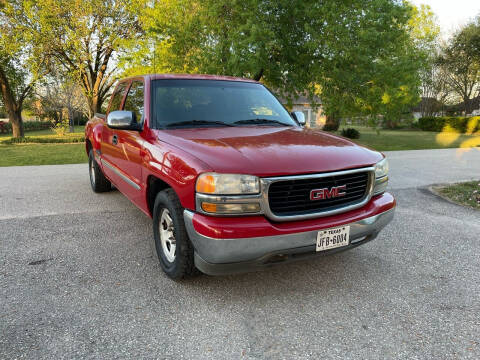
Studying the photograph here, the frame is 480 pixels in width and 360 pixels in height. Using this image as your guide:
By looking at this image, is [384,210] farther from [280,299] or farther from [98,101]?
[98,101]

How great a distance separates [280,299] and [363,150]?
1.48 metres

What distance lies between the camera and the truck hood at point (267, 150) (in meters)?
2.45

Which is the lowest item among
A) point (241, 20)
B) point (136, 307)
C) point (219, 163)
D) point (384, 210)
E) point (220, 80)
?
point (136, 307)

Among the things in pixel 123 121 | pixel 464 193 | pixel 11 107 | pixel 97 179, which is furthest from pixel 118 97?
pixel 11 107

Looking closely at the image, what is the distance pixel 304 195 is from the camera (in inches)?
101

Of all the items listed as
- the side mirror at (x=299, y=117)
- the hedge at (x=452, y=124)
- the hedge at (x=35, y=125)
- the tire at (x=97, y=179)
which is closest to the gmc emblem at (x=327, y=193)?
the side mirror at (x=299, y=117)

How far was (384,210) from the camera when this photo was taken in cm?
300

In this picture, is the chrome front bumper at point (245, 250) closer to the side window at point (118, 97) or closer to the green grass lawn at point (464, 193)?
the side window at point (118, 97)

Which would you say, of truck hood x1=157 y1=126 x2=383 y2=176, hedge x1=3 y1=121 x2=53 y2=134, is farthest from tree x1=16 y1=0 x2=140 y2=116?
hedge x1=3 y1=121 x2=53 y2=134

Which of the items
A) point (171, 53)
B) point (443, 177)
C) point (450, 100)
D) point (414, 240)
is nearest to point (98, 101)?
point (171, 53)

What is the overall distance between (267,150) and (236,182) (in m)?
0.45

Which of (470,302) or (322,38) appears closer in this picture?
(470,302)

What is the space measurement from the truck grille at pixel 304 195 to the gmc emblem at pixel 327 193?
0.09 ft

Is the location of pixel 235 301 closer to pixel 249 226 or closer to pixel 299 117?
pixel 249 226
